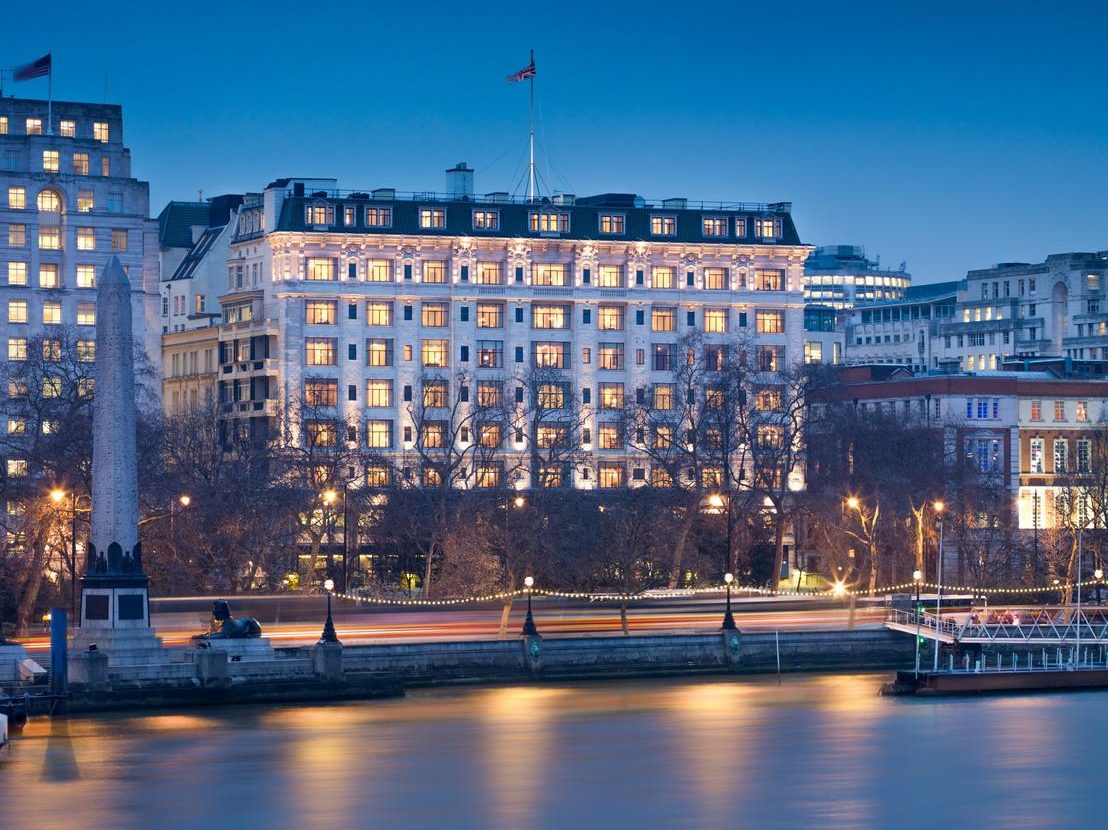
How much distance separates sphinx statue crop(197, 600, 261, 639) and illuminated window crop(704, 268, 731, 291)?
73.9 meters

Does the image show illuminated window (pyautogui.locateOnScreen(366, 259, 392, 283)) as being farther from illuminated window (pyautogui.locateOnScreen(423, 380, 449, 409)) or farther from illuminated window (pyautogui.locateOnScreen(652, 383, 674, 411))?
illuminated window (pyautogui.locateOnScreen(652, 383, 674, 411))

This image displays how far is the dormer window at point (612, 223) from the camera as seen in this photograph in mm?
150875

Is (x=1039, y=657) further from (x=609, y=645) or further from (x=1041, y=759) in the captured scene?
(x=1041, y=759)

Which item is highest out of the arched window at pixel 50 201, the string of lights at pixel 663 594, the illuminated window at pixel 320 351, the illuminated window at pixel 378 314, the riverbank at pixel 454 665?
the arched window at pixel 50 201

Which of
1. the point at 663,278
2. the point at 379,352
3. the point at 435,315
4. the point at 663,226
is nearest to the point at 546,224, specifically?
the point at 663,226

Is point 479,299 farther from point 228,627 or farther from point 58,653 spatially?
point 58,653

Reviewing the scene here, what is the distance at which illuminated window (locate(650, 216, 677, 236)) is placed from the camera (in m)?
152

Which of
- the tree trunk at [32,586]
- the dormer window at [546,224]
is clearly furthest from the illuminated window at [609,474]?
the tree trunk at [32,586]

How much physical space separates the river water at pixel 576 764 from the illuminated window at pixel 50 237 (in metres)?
59.4

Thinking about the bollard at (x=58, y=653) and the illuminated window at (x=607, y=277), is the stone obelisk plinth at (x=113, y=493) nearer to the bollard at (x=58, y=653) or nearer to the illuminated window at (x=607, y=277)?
the bollard at (x=58, y=653)

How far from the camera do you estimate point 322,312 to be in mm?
144250

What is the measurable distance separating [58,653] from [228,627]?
6956 mm

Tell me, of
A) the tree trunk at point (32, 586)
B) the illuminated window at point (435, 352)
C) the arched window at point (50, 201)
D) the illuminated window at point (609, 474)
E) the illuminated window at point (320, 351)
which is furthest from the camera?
the illuminated window at point (435, 352)

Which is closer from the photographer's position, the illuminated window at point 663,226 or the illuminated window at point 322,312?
the illuminated window at point 322,312
